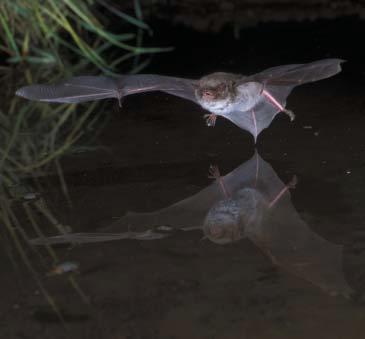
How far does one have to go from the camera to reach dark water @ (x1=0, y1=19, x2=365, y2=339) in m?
1.96

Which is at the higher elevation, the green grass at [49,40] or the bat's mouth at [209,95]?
the green grass at [49,40]

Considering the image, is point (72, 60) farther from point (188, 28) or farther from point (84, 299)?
point (84, 299)

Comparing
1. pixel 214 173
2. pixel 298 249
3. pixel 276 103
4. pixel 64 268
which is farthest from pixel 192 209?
pixel 276 103

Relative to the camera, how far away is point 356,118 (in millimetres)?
3613

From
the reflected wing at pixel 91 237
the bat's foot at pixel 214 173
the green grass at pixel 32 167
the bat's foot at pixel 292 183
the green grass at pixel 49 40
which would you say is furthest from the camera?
the green grass at pixel 49 40

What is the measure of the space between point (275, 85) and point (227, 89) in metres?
0.22

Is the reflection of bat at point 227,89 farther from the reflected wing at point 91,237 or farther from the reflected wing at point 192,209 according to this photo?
the reflected wing at point 91,237

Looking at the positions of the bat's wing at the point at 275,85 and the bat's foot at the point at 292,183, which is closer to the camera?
the bat's foot at the point at 292,183

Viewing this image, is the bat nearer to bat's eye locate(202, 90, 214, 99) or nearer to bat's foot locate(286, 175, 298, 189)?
bat's foot locate(286, 175, 298, 189)

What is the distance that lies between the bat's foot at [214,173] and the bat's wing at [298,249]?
0.35 metres

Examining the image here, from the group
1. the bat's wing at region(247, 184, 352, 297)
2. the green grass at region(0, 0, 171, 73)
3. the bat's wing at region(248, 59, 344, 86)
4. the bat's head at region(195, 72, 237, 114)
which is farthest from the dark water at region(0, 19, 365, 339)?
the green grass at region(0, 0, 171, 73)

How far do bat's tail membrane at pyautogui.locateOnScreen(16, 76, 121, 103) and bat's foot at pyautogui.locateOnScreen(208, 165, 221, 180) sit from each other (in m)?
0.69

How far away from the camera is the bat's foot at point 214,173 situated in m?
2.99

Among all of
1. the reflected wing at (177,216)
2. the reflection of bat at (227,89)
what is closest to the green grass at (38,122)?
the reflected wing at (177,216)
